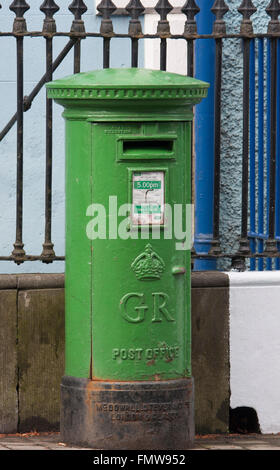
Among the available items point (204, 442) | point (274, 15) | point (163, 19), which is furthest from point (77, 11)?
point (204, 442)

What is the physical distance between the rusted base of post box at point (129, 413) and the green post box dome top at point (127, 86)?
3.93 feet

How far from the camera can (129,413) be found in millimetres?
4828

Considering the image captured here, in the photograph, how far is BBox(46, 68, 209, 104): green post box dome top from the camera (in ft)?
15.3

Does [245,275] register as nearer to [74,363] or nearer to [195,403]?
[195,403]

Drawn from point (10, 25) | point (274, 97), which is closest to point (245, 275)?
point (274, 97)

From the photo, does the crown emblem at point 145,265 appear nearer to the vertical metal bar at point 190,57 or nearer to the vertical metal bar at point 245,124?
the vertical metal bar at point 245,124

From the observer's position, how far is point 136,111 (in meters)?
4.69

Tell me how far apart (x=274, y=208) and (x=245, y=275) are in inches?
16.9

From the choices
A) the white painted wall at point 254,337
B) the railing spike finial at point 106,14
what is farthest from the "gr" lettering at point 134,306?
the railing spike finial at point 106,14

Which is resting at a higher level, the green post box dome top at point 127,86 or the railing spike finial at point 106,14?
the railing spike finial at point 106,14

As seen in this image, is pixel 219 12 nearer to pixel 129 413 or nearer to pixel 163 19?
pixel 163 19

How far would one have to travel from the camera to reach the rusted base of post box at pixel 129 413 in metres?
4.82

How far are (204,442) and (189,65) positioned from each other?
5.84 feet

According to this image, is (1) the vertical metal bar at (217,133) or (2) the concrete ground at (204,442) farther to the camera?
(1) the vertical metal bar at (217,133)
